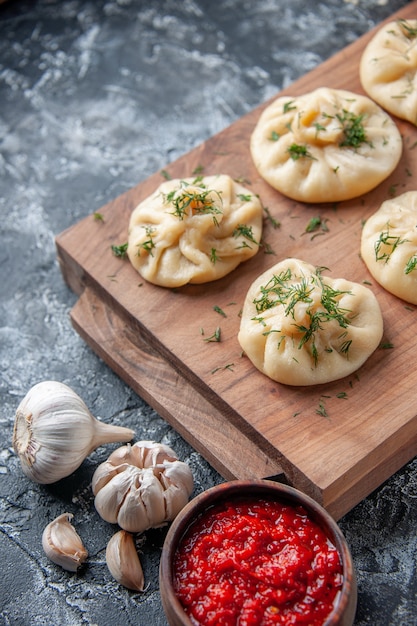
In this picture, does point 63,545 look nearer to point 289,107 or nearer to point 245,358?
point 245,358

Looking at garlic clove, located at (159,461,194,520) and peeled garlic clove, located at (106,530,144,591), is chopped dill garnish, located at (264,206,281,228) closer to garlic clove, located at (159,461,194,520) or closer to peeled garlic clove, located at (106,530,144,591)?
garlic clove, located at (159,461,194,520)

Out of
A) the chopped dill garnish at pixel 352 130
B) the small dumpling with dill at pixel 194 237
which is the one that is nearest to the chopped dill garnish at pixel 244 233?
the small dumpling with dill at pixel 194 237

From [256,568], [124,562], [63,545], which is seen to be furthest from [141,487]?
[256,568]

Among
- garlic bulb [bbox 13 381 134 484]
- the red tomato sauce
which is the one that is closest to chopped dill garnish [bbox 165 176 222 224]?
garlic bulb [bbox 13 381 134 484]

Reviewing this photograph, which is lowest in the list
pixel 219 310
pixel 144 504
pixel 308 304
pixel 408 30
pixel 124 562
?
pixel 124 562

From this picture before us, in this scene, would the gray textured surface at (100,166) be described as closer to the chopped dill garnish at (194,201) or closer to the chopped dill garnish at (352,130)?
the chopped dill garnish at (194,201)
